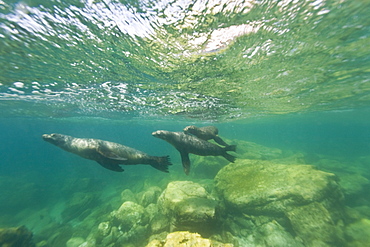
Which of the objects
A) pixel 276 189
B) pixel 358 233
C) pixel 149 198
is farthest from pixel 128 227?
pixel 358 233

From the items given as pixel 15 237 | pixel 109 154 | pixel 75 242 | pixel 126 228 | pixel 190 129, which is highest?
pixel 190 129

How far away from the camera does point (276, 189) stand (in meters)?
7.70

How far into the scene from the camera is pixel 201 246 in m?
3.46

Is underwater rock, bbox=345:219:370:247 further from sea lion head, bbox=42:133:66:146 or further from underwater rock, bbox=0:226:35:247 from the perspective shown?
underwater rock, bbox=0:226:35:247

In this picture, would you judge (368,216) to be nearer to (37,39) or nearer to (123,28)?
(123,28)

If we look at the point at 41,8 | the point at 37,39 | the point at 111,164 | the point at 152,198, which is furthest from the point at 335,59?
the point at 152,198

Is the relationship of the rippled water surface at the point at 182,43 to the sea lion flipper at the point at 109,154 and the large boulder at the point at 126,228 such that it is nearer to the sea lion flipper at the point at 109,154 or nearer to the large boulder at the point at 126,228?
the sea lion flipper at the point at 109,154

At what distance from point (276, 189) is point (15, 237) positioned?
11881 millimetres

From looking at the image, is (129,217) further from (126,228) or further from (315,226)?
(315,226)

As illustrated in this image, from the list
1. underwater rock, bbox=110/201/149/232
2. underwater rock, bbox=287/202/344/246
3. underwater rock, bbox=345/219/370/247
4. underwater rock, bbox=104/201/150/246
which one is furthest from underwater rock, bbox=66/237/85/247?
underwater rock, bbox=345/219/370/247

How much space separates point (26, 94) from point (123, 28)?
13729mm

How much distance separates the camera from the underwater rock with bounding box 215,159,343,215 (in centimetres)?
721

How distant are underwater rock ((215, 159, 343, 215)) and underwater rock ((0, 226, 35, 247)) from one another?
950 cm

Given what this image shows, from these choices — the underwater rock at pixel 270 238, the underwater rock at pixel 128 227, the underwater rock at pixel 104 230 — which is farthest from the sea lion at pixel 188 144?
the underwater rock at pixel 104 230
